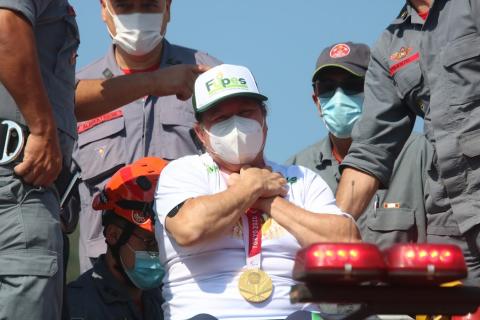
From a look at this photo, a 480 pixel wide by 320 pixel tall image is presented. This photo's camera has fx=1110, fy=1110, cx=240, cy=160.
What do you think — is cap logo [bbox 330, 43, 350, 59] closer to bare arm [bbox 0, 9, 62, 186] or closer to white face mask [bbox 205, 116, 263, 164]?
white face mask [bbox 205, 116, 263, 164]

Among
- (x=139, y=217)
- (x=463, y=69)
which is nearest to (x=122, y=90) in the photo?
(x=139, y=217)

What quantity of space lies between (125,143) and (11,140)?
6.30 feet

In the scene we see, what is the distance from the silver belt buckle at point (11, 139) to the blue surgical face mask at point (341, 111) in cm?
305

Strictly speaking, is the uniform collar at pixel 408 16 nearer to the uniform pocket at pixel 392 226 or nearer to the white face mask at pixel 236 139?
the white face mask at pixel 236 139

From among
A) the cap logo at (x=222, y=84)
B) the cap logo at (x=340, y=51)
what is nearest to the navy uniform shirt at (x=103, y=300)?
the cap logo at (x=222, y=84)

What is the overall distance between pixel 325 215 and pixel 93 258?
208 cm

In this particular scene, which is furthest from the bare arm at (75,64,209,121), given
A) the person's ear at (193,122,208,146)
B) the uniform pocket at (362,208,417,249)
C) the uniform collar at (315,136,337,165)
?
the uniform collar at (315,136,337,165)

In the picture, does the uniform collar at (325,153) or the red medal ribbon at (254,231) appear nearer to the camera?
the red medal ribbon at (254,231)

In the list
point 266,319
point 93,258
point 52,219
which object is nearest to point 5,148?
point 52,219

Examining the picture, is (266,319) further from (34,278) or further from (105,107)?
(105,107)

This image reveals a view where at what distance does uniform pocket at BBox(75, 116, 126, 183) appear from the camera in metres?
6.48

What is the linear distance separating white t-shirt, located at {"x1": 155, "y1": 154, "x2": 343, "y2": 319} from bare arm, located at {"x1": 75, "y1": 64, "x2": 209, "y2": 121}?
745mm

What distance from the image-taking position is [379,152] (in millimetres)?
5707

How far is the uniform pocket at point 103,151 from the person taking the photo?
21.3 ft
